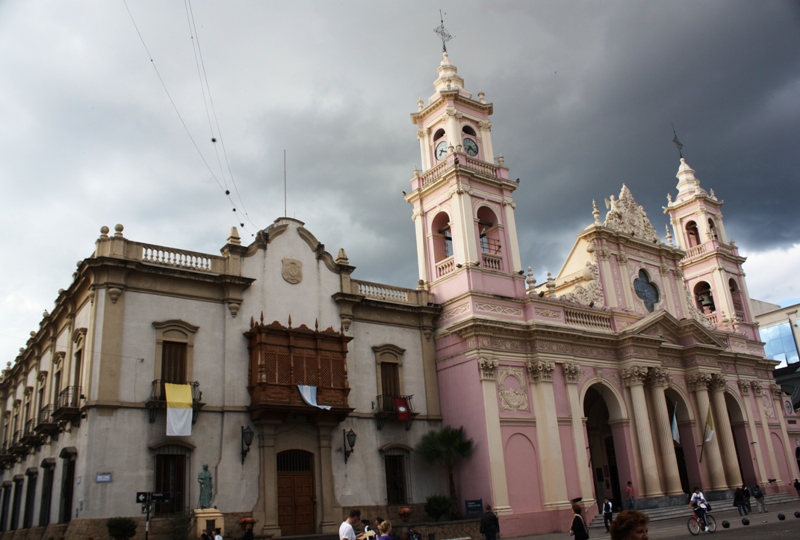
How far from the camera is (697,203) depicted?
4662cm

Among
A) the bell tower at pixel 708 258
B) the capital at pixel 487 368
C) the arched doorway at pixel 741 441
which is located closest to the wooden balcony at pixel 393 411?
the capital at pixel 487 368

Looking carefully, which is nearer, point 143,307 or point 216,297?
point 143,307

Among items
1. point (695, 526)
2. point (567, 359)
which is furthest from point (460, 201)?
point (695, 526)

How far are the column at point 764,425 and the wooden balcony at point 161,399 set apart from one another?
109 ft

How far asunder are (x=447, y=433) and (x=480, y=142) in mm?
15094

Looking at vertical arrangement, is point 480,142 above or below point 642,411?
above

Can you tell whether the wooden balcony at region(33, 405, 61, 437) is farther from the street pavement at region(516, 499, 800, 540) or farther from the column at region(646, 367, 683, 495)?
the column at region(646, 367, 683, 495)

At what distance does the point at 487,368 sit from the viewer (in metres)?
28.3

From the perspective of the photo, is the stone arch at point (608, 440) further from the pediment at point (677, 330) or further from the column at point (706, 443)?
the column at point (706, 443)

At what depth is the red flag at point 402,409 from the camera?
2744cm

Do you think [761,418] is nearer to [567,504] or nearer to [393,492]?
[567,504]

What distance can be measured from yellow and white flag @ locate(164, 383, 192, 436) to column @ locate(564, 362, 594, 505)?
54.6ft

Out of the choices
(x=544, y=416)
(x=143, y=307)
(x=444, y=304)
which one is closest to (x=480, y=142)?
(x=444, y=304)

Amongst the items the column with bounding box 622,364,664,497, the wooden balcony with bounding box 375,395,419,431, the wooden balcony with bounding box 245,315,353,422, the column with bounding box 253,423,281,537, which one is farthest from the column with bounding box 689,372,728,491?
the column with bounding box 253,423,281,537
